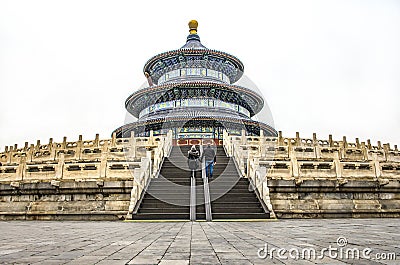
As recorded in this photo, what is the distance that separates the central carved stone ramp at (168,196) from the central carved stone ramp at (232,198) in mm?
1016

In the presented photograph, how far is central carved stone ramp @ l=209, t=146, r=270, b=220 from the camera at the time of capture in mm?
12430

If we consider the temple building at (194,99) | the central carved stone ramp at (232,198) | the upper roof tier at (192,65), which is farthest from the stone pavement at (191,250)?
the upper roof tier at (192,65)

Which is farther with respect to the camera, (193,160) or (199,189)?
(193,160)

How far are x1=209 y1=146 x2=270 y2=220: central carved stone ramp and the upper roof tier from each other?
968 inches

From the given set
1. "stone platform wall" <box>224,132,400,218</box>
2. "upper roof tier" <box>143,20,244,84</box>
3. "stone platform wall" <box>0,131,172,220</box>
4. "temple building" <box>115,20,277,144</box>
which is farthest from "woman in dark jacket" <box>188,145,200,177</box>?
"upper roof tier" <box>143,20,244,84</box>

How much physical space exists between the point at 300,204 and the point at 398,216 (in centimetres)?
398

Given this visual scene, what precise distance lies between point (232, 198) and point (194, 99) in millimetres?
25053

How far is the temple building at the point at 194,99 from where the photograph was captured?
113ft

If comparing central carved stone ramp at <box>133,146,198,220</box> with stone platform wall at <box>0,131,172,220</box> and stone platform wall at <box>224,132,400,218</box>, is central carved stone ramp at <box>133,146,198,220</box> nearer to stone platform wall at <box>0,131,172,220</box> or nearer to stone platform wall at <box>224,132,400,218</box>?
stone platform wall at <box>0,131,172,220</box>

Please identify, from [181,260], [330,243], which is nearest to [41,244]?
[181,260]

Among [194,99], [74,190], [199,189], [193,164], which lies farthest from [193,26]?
[74,190]

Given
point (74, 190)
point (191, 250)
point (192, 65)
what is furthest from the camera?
point (192, 65)

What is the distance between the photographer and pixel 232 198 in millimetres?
13781

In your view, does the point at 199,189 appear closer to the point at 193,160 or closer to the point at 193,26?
the point at 193,160
